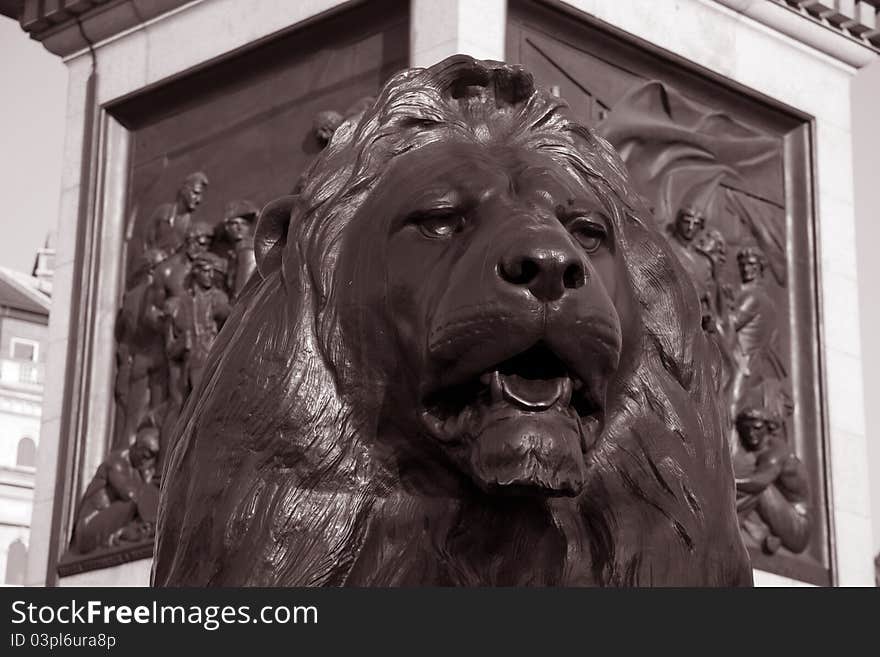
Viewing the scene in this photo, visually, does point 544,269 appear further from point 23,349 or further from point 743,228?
point 23,349

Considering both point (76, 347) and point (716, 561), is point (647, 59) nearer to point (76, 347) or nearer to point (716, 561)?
point (76, 347)

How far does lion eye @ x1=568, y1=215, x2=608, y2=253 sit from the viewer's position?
2400mm

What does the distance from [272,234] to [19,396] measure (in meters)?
39.9

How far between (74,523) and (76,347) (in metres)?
0.95

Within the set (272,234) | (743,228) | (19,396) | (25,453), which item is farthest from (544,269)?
(19,396)

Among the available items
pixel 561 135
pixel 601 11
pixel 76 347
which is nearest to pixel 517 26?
pixel 601 11

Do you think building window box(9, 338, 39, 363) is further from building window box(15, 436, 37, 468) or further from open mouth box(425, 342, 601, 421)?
open mouth box(425, 342, 601, 421)

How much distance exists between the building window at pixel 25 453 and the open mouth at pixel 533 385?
3919cm

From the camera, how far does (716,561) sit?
8.03 ft

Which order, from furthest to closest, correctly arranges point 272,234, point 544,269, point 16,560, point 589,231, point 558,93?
point 16,560 < point 558,93 < point 272,234 < point 589,231 < point 544,269

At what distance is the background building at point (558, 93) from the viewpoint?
367 inches

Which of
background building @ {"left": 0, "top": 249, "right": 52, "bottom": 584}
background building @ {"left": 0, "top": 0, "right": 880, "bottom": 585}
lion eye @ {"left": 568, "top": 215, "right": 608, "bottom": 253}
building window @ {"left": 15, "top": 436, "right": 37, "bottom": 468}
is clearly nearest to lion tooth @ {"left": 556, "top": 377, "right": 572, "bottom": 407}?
lion eye @ {"left": 568, "top": 215, "right": 608, "bottom": 253}

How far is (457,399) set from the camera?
7.54 ft

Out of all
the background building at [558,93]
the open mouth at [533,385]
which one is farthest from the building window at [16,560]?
the open mouth at [533,385]
